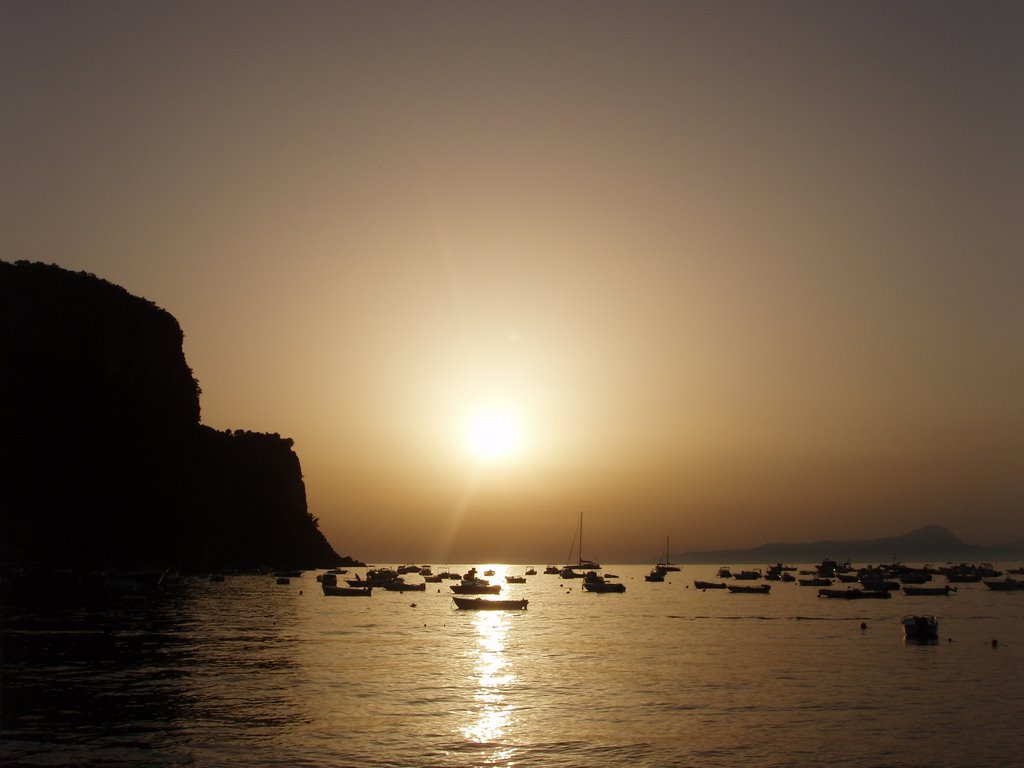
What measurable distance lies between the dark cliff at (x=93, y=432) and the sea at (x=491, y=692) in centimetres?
5593

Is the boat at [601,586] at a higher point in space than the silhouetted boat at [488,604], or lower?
higher

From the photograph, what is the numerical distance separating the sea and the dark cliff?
55.9m

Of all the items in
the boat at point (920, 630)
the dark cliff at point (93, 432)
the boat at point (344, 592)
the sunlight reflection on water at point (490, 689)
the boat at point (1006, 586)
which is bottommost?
the sunlight reflection on water at point (490, 689)

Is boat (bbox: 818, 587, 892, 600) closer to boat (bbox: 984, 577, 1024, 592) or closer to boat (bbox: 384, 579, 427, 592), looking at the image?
boat (bbox: 984, 577, 1024, 592)

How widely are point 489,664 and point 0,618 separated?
4571cm

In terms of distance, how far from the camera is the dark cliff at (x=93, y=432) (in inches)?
5551

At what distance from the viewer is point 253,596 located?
120 metres

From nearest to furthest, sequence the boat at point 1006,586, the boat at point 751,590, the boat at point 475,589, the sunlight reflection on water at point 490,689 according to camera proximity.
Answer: the sunlight reflection on water at point 490,689
the boat at point 475,589
the boat at point 751,590
the boat at point 1006,586

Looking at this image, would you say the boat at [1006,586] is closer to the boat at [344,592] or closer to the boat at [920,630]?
the boat at [920,630]

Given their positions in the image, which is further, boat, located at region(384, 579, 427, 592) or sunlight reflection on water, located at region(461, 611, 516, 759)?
boat, located at region(384, 579, 427, 592)

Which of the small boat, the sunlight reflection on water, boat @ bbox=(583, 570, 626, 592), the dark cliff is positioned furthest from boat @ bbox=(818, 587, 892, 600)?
the dark cliff

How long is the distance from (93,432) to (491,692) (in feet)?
420

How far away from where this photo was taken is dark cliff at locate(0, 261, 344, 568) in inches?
5551

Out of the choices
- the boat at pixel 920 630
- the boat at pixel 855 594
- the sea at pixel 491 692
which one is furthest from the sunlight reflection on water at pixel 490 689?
the boat at pixel 855 594
